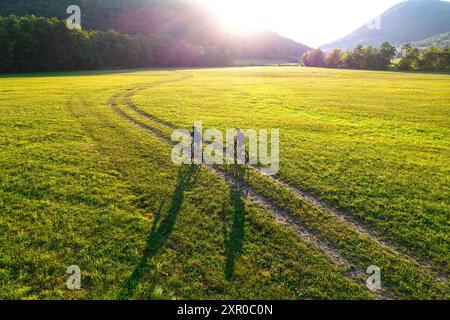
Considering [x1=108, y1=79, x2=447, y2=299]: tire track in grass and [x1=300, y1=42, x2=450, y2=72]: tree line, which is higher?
[x1=300, y1=42, x2=450, y2=72]: tree line

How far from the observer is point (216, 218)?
1279cm

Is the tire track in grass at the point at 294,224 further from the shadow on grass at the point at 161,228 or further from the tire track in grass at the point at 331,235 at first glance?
the shadow on grass at the point at 161,228

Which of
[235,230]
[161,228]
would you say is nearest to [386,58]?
[235,230]

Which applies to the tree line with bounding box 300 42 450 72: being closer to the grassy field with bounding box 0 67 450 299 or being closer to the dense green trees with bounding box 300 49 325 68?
the dense green trees with bounding box 300 49 325 68

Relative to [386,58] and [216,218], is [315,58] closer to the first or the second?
[386,58]

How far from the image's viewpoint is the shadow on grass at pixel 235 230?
10.2 metres

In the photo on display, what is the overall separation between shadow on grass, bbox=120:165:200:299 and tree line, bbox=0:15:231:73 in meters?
106

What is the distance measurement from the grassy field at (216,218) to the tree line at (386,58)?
5144 inches

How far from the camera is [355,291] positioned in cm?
909

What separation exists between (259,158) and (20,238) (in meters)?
13.9

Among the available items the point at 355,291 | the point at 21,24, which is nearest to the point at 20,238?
the point at 355,291

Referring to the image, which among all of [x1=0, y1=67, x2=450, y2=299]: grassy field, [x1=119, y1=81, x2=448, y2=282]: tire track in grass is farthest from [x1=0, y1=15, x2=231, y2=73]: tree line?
[x1=119, y1=81, x2=448, y2=282]: tire track in grass

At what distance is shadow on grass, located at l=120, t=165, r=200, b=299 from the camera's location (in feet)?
30.5

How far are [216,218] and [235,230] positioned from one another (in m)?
1.24
